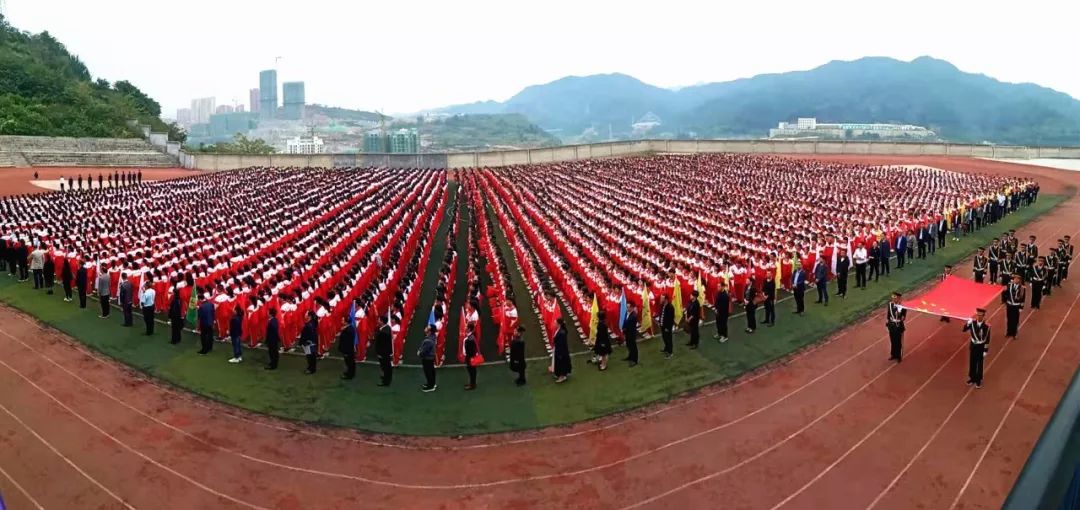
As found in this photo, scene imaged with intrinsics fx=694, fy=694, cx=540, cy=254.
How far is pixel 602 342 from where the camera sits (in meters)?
10.7

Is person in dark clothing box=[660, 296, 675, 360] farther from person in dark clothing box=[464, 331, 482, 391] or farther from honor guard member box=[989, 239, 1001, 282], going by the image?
honor guard member box=[989, 239, 1001, 282]

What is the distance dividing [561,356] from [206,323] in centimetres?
586

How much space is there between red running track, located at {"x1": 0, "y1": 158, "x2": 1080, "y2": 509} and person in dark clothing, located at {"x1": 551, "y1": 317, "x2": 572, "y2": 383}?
4.49 ft

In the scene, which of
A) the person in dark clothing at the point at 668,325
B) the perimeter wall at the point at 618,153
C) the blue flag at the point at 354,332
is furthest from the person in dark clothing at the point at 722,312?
the perimeter wall at the point at 618,153

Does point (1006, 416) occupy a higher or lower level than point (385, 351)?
lower

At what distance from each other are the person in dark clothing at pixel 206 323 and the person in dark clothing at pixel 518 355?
5.07 m

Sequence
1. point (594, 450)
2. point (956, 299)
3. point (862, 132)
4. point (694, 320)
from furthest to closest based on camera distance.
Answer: point (862, 132), point (956, 299), point (694, 320), point (594, 450)

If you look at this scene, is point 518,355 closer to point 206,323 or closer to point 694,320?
point 694,320

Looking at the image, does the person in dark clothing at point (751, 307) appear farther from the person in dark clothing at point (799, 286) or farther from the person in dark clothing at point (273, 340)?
the person in dark clothing at point (273, 340)

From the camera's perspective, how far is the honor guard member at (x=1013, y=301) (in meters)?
11.4

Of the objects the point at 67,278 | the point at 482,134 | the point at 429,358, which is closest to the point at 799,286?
the point at 429,358

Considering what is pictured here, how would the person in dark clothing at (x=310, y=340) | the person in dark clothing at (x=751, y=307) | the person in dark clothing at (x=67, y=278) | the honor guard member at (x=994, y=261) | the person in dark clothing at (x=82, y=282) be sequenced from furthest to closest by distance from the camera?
the honor guard member at (x=994, y=261) < the person in dark clothing at (x=67, y=278) < the person in dark clothing at (x=82, y=282) < the person in dark clothing at (x=751, y=307) < the person in dark clothing at (x=310, y=340)

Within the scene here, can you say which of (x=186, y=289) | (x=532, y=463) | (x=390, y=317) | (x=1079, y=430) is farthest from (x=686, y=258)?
(x=1079, y=430)

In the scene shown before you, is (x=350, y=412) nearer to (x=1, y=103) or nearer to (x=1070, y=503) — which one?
(x=1070, y=503)
